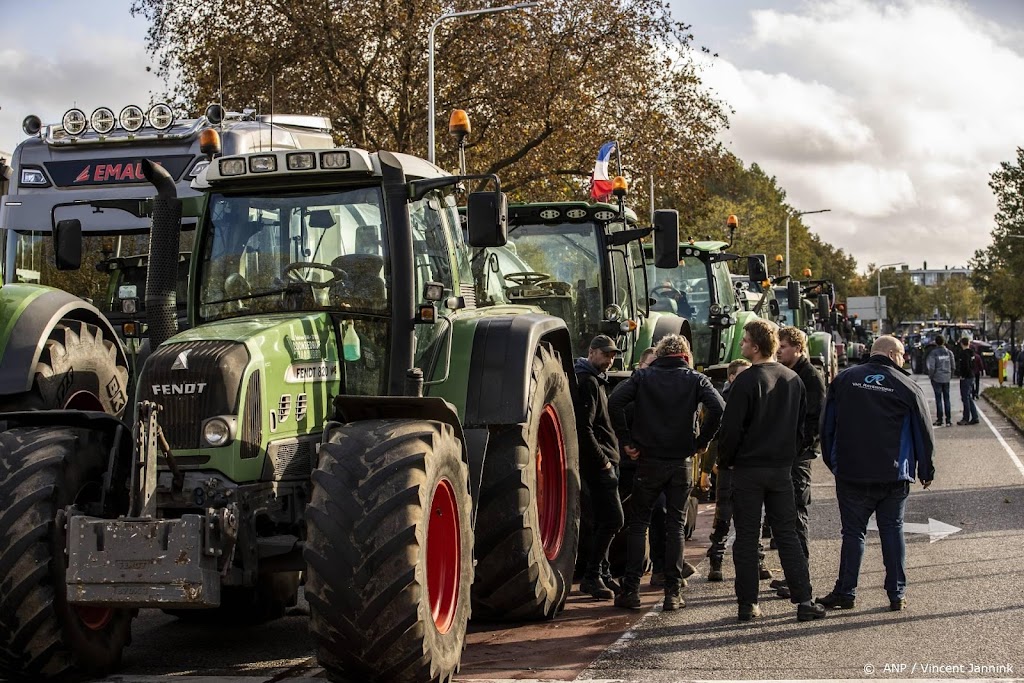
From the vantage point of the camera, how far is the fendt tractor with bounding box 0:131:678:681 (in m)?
6.12

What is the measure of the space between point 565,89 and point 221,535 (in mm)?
23702

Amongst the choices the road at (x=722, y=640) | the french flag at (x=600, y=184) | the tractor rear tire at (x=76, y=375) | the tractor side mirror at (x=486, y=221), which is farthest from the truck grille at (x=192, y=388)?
the french flag at (x=600, y=184)

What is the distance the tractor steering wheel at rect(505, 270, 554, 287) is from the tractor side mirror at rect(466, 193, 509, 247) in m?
5.03

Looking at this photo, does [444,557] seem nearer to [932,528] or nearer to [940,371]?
[932,528]

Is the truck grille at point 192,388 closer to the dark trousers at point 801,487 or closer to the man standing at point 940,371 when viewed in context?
the dark trousers at point 801,487

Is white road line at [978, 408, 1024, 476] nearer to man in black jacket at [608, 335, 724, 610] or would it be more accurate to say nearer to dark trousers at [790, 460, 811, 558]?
dark trousers at [790, 460, 811, 558]

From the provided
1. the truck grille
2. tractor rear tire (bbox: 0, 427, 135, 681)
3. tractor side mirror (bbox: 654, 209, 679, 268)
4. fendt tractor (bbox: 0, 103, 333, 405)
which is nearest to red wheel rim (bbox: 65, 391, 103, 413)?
tractor rear tire (bbox: 0, 427, 135, 681)

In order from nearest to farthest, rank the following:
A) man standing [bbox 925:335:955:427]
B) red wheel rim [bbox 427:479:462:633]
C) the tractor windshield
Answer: red wheel rim [bbox 427:479:462:633] → the tractor windshield → man standing [bbox 925:335:955:427]

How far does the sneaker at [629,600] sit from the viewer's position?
8.97 m

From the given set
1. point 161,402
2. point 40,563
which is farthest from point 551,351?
point 40,563

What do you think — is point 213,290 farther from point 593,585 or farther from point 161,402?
point 593,585

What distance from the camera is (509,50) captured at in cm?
2814

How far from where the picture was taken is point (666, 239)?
12.0 m

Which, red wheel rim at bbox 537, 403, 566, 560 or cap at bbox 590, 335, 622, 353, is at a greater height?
cap at bbox 590, 335, 622, 353
